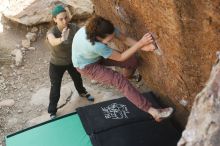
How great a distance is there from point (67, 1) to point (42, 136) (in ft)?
9.61

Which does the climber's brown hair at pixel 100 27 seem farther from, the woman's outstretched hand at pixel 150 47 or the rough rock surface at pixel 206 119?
the rough rock surface at pixel 206 119

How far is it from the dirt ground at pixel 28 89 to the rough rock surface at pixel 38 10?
9.8 inches

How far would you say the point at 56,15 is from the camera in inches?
209

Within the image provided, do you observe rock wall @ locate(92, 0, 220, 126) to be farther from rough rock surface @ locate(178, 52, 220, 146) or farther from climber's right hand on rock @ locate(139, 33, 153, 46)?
rough rock surface @ locate(178, 52, 220, 146)

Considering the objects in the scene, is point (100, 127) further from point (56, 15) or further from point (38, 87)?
point (38, 87)

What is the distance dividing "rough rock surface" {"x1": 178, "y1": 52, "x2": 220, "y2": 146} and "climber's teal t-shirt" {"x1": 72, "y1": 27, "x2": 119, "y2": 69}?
181cm

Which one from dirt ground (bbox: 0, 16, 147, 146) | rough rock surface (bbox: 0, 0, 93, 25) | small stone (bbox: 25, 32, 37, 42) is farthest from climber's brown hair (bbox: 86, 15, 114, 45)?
small stone (bbox: 25, 32, 37, 42)

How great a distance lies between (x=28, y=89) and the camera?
7.30 metres

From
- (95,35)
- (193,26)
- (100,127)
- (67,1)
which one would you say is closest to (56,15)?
(95,35)

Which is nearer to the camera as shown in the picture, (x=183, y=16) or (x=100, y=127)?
(x=183, y=16)

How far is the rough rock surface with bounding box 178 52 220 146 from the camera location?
327 centimetres

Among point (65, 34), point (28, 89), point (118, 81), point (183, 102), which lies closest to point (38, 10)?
point (28, 89)

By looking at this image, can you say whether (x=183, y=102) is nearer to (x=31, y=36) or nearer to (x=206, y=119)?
(x=206, y=119)

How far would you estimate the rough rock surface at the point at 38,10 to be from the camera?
8.05m
